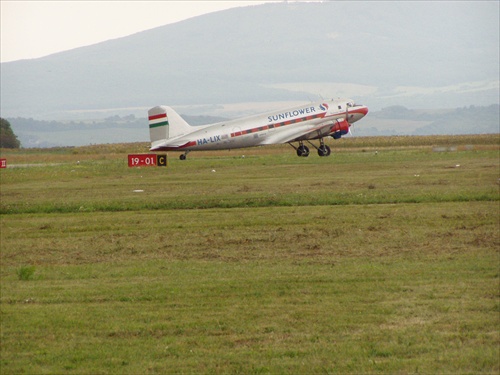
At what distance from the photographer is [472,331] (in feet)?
39.7

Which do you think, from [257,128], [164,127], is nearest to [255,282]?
[164,127]

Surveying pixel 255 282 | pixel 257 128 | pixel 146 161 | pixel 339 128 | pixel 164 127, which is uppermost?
pixel 164 127

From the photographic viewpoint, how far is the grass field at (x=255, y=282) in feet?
37.1

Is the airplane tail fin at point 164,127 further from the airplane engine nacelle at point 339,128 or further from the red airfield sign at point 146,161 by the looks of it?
the airplane engine nacelle at point 339,128

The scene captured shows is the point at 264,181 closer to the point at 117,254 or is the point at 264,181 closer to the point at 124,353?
the point at 117,254

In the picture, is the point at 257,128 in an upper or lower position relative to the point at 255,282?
upper

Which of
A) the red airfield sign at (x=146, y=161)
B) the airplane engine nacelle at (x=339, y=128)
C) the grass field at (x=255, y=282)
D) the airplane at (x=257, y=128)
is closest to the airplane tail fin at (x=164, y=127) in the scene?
the airplane at (x=257, y=128)

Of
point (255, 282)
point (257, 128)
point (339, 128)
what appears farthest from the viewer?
point (339, 128)

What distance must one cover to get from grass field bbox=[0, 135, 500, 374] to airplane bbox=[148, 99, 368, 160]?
2517cm

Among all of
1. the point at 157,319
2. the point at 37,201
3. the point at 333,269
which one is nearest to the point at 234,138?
the point at 37,201

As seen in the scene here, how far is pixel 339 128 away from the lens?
199 ft

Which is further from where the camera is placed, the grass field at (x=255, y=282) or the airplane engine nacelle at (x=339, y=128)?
the airplane engine nacelle at (x=339, y=128)

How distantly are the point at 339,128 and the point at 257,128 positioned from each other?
5.47 m

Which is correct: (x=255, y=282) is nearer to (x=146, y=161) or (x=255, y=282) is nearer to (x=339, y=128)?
(x=146, y=161)
